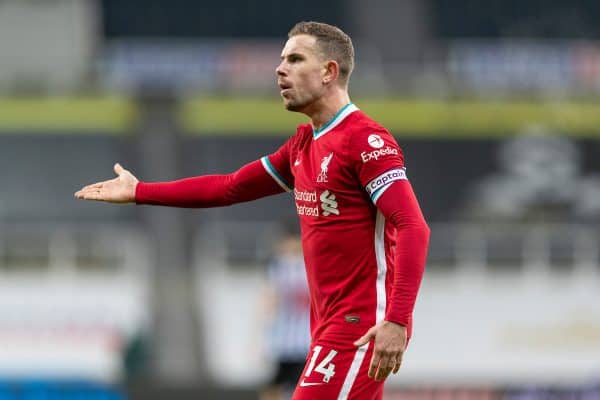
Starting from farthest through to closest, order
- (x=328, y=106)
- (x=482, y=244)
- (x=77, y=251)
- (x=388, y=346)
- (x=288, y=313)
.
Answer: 1. (x=482, y=244)
2. (x=77, y=251)
3. (x=288, y=313)
4. (x=328, y=106)
5. (x=388, y=346)

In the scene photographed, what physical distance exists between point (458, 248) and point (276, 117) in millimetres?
4670

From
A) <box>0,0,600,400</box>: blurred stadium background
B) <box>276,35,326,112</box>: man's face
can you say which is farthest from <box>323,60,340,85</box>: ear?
<box>0,0,600,400</box>: blurred stadium background

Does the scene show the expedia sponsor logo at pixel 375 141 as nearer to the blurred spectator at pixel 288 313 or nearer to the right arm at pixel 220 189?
the right arm at pixel 220 189

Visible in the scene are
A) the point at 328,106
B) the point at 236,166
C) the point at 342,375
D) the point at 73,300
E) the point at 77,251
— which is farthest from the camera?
the point at 236,166

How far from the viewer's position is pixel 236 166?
71.8 feet

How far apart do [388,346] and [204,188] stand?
111cm

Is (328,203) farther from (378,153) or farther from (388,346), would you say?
(388,346)

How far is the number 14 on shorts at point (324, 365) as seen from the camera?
459 centimetres

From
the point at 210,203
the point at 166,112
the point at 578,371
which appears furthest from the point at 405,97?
the point at 210,203

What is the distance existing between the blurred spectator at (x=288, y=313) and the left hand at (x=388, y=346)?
15.1ft

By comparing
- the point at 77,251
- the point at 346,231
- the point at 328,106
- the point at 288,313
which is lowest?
the point at 77,251

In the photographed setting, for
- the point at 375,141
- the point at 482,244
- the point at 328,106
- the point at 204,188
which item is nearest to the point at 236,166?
the point at 482,244

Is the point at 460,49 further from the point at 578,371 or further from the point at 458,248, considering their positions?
the point at 578,371

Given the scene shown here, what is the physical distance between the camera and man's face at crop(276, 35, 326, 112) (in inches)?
182
